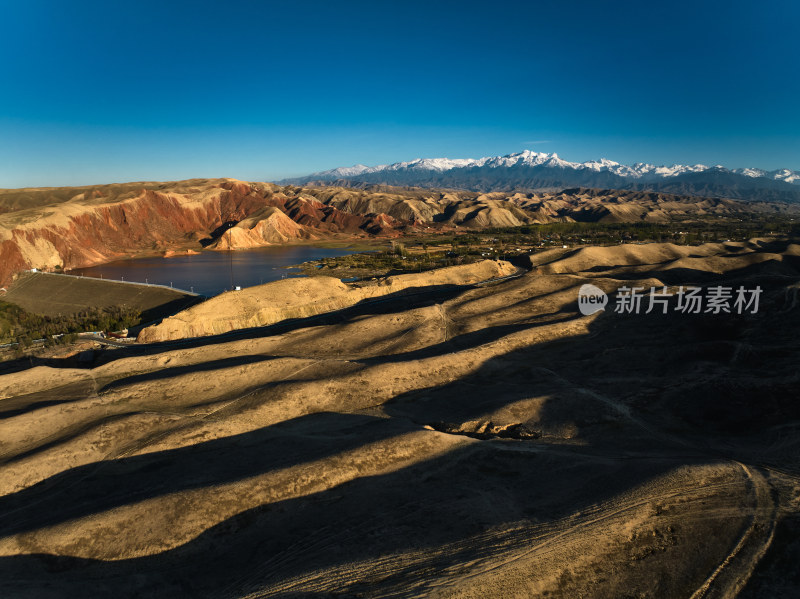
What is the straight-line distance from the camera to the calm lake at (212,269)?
9719 centimetres

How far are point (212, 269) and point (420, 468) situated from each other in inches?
4297

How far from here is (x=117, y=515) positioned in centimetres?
1708

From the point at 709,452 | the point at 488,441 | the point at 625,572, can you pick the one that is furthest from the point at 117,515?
the point at 709,452

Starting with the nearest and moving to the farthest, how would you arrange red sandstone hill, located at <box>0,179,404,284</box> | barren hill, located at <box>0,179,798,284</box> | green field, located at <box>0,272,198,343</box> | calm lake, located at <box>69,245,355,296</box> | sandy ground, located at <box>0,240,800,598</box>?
sandy ground, located at <box>0,240,800,598</box> < green field, located at <box>0,272,198,343</box> < calm lake, located at <box>69,245,355,296</box> < red sandstone hill, located at <box>0,179,404,284</box> < barren hill, located at <box>0,179,798,284</box>

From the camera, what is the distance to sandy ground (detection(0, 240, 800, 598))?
13.6m

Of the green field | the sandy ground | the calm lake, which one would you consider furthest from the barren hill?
the sandy ground

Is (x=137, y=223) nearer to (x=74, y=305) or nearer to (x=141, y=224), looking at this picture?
(x=141, y=224)

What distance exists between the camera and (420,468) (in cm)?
2011

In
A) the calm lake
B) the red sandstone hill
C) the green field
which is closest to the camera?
the green field

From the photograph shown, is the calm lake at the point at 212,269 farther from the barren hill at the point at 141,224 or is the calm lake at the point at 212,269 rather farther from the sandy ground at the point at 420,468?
the sandy ground at the point at 420,468

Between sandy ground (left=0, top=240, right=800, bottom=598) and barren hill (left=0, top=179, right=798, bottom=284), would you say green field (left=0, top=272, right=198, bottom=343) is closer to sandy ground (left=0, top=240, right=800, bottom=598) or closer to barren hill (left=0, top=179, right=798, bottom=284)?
barren hill (left=0, top=179, right=798, bottom=284)

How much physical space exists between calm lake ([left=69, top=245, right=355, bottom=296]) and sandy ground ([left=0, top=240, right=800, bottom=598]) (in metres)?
59.4

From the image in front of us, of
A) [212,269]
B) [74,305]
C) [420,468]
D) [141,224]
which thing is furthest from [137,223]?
[420,468]

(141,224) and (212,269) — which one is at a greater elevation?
(141,224)
